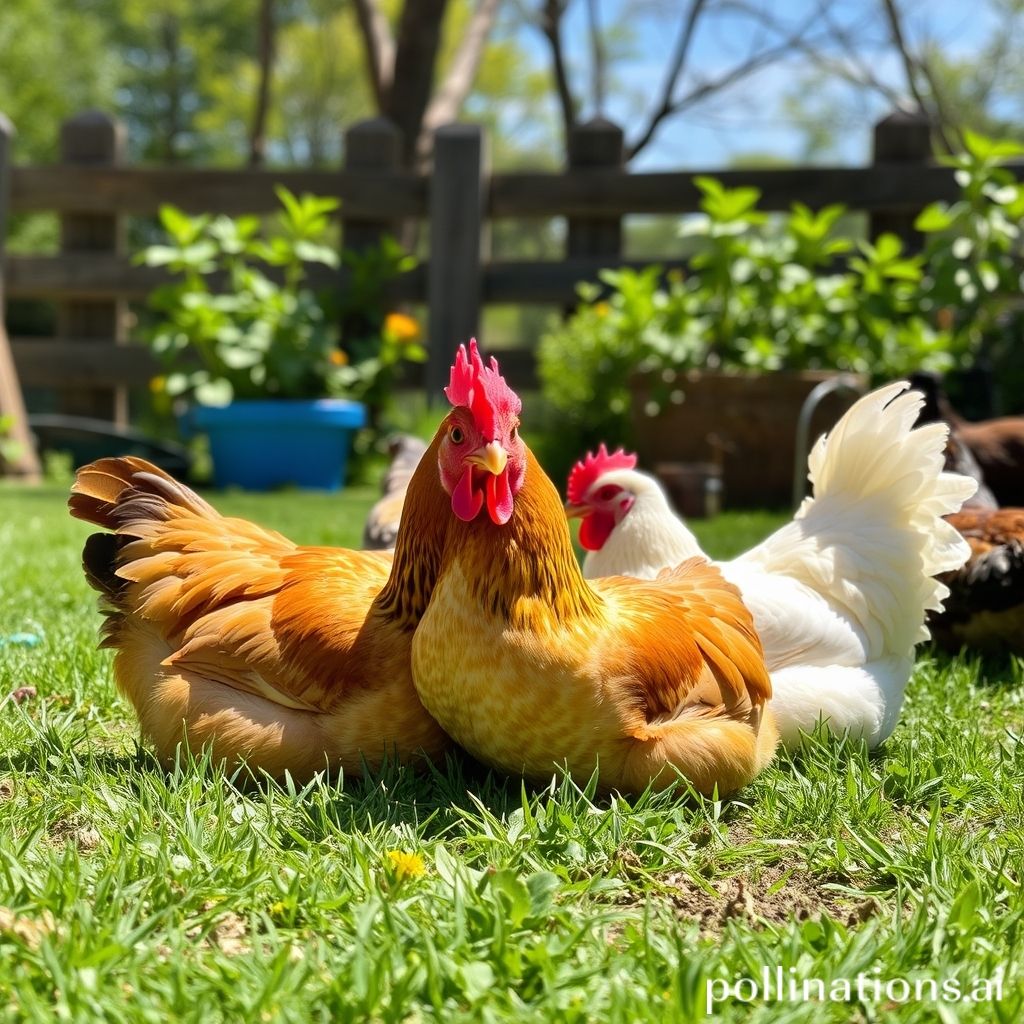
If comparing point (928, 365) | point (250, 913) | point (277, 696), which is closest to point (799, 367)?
point (928, 365)

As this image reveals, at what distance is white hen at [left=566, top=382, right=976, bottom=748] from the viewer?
283cm

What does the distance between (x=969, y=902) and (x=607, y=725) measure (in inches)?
29.5

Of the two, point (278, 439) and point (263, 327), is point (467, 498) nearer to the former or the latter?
point (278, 439)

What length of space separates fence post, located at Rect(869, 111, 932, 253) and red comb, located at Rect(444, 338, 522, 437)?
7313mm

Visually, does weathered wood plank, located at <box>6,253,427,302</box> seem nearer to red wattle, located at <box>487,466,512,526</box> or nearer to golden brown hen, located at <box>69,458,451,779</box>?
golden brown hen, located at <box>69,458,451,779</box>

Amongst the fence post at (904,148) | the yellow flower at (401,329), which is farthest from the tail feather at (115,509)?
the fence post at (904,148)

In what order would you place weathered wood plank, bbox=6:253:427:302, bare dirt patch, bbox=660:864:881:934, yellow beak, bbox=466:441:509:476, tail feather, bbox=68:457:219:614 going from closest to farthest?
bare dirt patch, bbox=660:864:881:934 < yellow beak, bbox=466:441:509:476 < tail feather, bbox=68:457:219:614 < weathered wood plank, bbox=6:253:427:302

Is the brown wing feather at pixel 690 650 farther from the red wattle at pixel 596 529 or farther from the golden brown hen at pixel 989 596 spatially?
the golden brown hen at pixel 989 596

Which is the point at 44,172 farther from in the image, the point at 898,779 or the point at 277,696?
the point at 898,779

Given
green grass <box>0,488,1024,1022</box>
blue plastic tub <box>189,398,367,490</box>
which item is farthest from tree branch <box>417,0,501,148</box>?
green grass <box>0,488,1024,1022</box>

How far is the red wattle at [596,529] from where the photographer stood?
3480mm

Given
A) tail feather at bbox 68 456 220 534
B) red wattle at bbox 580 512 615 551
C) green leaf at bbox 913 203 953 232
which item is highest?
green leaf at bbox 913 203 953 232

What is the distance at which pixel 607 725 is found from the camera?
2277mm

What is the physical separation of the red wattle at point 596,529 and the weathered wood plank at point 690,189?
6120 mm
